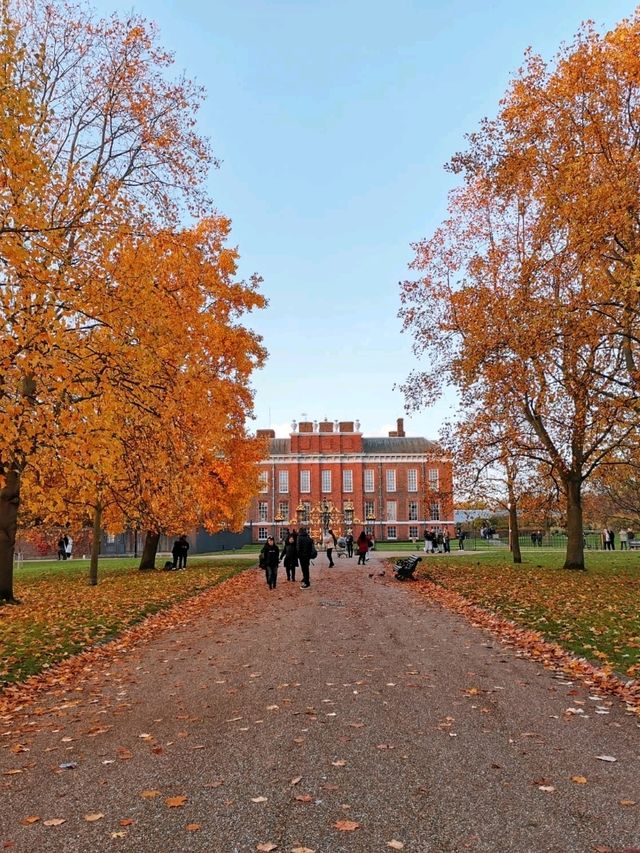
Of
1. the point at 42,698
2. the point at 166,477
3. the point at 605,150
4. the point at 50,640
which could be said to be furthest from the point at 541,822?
the point at 605,150

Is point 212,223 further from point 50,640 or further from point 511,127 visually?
point 50,640

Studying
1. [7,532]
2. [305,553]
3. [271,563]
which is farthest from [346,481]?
[7,532]

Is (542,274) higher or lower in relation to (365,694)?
higher

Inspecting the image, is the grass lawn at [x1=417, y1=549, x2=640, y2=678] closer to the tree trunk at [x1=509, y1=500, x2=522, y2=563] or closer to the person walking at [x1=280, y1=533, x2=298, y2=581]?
the tree trunk at [x1=509, y1=500, x2=522, y2=563]

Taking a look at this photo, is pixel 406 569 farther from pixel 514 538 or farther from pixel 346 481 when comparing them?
pixel 346 481

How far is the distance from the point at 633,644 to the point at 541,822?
6.30 m

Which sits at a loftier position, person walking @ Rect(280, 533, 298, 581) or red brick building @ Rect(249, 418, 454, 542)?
red brick building @ Rect(249, 418, 454, 542)

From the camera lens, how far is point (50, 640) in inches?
419

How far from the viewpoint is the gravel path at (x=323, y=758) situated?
12.4 feet

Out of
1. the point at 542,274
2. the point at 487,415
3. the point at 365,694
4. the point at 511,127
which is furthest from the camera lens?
the point at 487,415

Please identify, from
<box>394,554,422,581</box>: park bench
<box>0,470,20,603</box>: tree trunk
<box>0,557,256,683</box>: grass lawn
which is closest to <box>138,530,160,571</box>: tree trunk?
<box>0,557,256,683</box>: grass lawn

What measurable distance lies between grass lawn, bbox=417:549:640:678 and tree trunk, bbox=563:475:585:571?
22.4 inches

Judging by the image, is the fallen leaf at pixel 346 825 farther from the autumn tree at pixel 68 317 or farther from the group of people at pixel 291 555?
the group of people at pixel 291 555

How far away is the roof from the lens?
8350 centimetres
